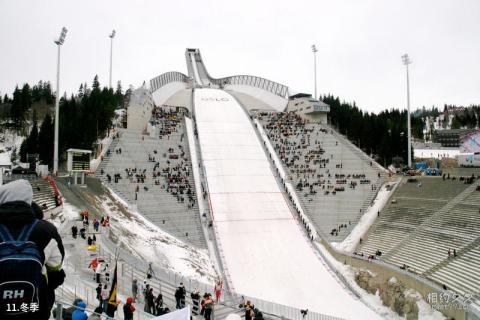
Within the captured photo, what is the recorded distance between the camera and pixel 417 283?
1912 cm

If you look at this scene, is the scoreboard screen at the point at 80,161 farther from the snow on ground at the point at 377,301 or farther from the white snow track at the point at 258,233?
the snow on ground at the point at 377,301

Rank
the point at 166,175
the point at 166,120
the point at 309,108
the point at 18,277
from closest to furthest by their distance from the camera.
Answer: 1. the point at 18,277
2. the point at 166,175
3. the point at 166,120
4. the point at 309,108

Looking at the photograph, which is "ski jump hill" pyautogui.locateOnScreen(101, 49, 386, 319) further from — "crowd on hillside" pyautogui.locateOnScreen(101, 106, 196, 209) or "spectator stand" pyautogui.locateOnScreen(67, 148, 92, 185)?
"spectator stand" pyautogui.locateOnScreen(67, 148, 92, 185)

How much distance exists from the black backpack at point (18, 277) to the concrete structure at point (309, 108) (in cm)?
5096

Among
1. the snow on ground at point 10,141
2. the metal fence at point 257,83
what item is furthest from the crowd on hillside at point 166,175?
the metal fence at point 257,83

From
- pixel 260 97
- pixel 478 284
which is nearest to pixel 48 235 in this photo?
pixel 478 284

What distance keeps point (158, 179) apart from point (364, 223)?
597 inches

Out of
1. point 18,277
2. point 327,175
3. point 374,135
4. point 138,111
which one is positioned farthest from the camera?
point 374,135

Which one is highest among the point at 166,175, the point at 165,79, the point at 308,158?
the point at 165,79

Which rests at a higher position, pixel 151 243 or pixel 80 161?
pixel 80 161

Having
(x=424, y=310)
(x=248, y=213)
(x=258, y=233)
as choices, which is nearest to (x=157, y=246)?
(x=258, y=233)

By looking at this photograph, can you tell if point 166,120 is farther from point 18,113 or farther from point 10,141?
point 10,141

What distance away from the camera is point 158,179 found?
33.2 m

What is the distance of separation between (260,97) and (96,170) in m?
42.0
